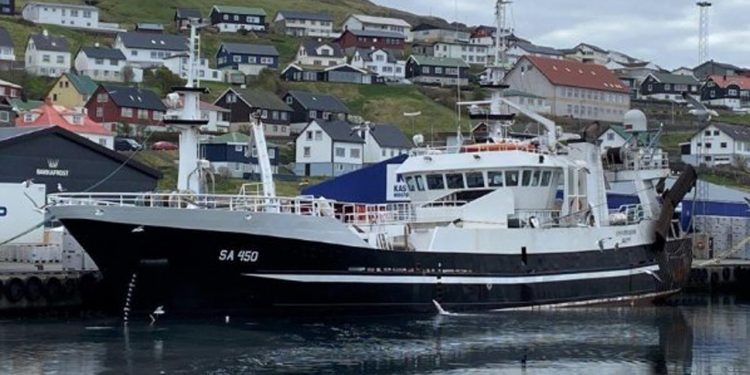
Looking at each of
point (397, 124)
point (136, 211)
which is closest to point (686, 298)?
point (136, 211)

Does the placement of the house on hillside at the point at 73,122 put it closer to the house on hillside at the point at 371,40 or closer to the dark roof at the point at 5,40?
the dark roof at the point at 5,40

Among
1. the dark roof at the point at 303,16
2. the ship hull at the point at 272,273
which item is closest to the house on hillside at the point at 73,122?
the ship hull at the point at 272,273

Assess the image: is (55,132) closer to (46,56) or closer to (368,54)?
(46,56)

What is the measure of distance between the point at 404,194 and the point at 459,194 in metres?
9.52

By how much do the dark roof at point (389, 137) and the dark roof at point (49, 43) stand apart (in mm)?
33336

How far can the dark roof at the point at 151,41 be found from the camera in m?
113

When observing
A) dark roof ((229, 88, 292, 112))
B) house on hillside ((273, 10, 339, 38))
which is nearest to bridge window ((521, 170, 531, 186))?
dark roof ((229, 88, 292, 112))

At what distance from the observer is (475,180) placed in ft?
123

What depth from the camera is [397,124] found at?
101m

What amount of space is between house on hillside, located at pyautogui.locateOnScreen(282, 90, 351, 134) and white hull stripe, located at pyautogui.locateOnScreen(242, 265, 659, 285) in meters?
62.3

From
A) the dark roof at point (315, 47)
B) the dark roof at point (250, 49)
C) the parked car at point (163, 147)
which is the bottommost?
the parked car at point (163, 147)

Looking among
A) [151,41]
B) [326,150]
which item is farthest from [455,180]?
[151,41]

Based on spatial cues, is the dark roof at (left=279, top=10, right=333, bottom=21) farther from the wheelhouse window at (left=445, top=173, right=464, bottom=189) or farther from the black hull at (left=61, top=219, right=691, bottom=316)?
the black hull at (left=61, top=219, right=691, bottom=316)

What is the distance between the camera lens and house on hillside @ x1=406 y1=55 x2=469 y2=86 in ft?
415
